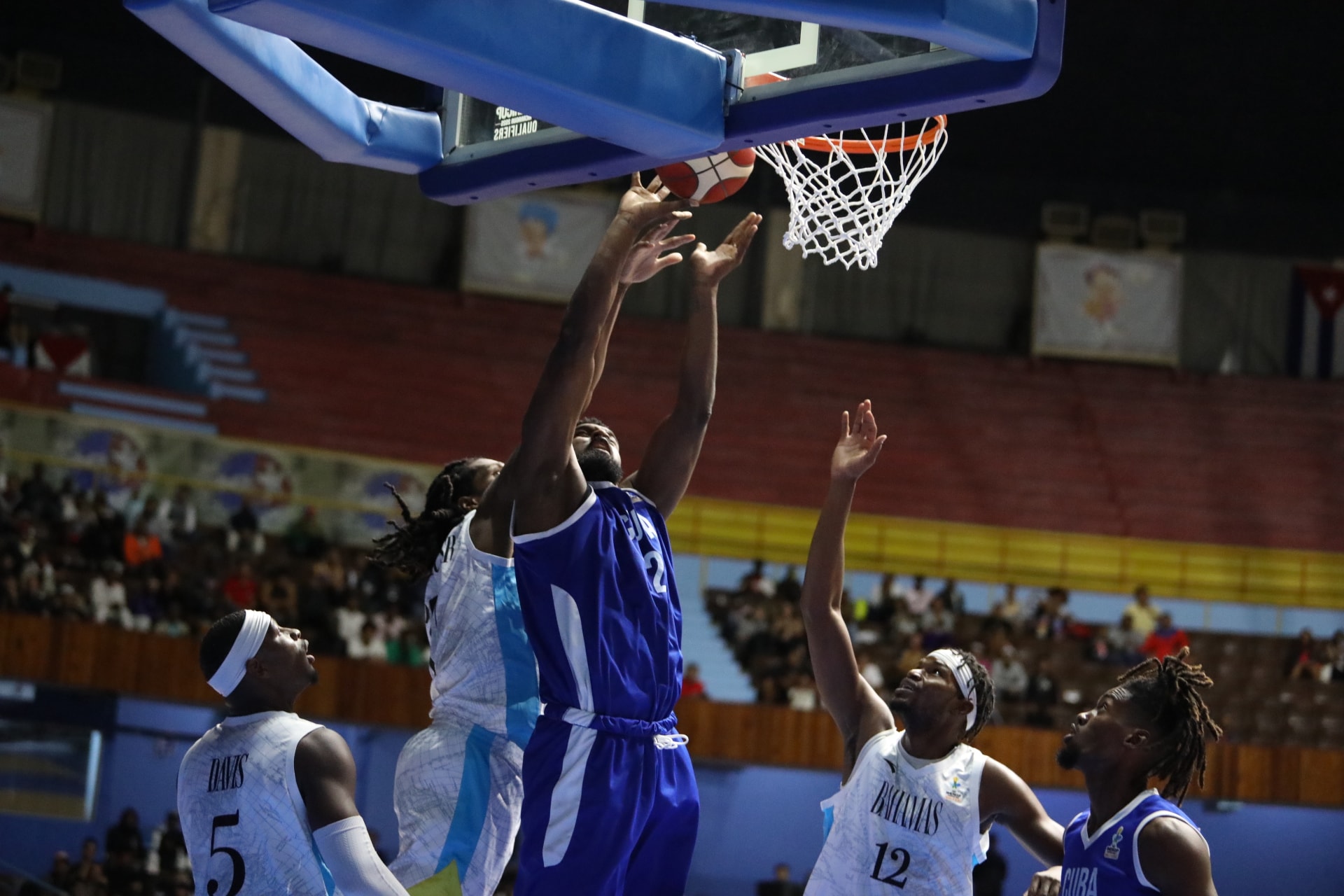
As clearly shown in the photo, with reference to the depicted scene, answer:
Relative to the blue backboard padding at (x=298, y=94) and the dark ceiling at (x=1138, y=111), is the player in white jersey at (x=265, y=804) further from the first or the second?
the dark ceiling at (x=1138, y=111)

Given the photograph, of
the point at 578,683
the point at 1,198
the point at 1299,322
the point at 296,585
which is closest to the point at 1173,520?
the point at 1299,322

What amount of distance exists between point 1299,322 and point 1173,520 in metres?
4.89

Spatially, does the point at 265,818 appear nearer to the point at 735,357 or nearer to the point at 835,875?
the point at 835,875

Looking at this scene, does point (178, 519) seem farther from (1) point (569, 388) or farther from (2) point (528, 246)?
(1) point (569, 388)

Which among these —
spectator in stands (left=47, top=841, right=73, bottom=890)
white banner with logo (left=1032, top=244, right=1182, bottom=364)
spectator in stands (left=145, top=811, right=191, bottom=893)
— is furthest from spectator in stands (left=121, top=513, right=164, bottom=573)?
white banner with logo (left=1032, top=244, right=1182, bottom=364)

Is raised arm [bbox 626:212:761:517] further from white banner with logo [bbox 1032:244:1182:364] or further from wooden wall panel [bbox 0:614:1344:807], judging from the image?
white banner with logo [bbox 1032:244:1182:364]

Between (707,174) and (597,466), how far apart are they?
41.5 inches

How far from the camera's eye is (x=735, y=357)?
2072 centimetres

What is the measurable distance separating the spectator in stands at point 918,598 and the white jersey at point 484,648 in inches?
473

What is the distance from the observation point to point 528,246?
21094 mm

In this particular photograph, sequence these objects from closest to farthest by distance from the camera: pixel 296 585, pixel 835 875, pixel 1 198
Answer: pixel 835 875
pixel 296 585
pixel 1 198

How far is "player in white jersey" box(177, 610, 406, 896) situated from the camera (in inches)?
142

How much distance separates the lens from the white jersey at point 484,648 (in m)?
4.18

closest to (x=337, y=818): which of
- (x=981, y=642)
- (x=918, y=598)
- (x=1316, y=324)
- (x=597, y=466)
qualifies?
(x=597, y=466)
